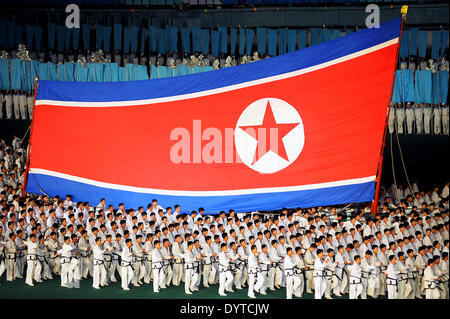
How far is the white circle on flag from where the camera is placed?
525 inches

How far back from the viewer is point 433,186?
21.3m

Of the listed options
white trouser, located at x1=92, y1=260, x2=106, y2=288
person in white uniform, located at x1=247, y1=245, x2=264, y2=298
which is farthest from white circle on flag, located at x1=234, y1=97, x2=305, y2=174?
white trouser, located at x1=92, y1=260, x2=106, y2=288

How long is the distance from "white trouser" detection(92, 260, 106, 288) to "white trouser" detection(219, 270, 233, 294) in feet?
8.28

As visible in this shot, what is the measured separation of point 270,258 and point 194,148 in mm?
2824

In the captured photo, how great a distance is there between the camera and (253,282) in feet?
45.1

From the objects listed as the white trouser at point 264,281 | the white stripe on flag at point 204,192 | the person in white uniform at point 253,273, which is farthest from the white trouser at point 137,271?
the white trouser at point 264,281

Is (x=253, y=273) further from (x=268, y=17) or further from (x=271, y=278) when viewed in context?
(x=268, y=17)

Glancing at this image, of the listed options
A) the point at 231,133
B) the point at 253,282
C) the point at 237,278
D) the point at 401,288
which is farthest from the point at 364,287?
the point at 231,133

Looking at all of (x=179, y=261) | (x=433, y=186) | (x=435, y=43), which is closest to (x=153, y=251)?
(x=179, y=261)

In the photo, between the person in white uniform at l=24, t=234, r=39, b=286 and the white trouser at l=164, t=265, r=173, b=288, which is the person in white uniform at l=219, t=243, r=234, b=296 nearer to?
the white trouser at l=164, t=265, r=173, b=288

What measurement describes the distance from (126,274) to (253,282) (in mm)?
2666

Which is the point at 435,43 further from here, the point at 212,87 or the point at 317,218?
the point at 212,87

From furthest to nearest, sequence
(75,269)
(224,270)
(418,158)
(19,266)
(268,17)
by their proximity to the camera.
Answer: (268,17)
(418,158)
(19,266)
(75,269)
(224,270)
